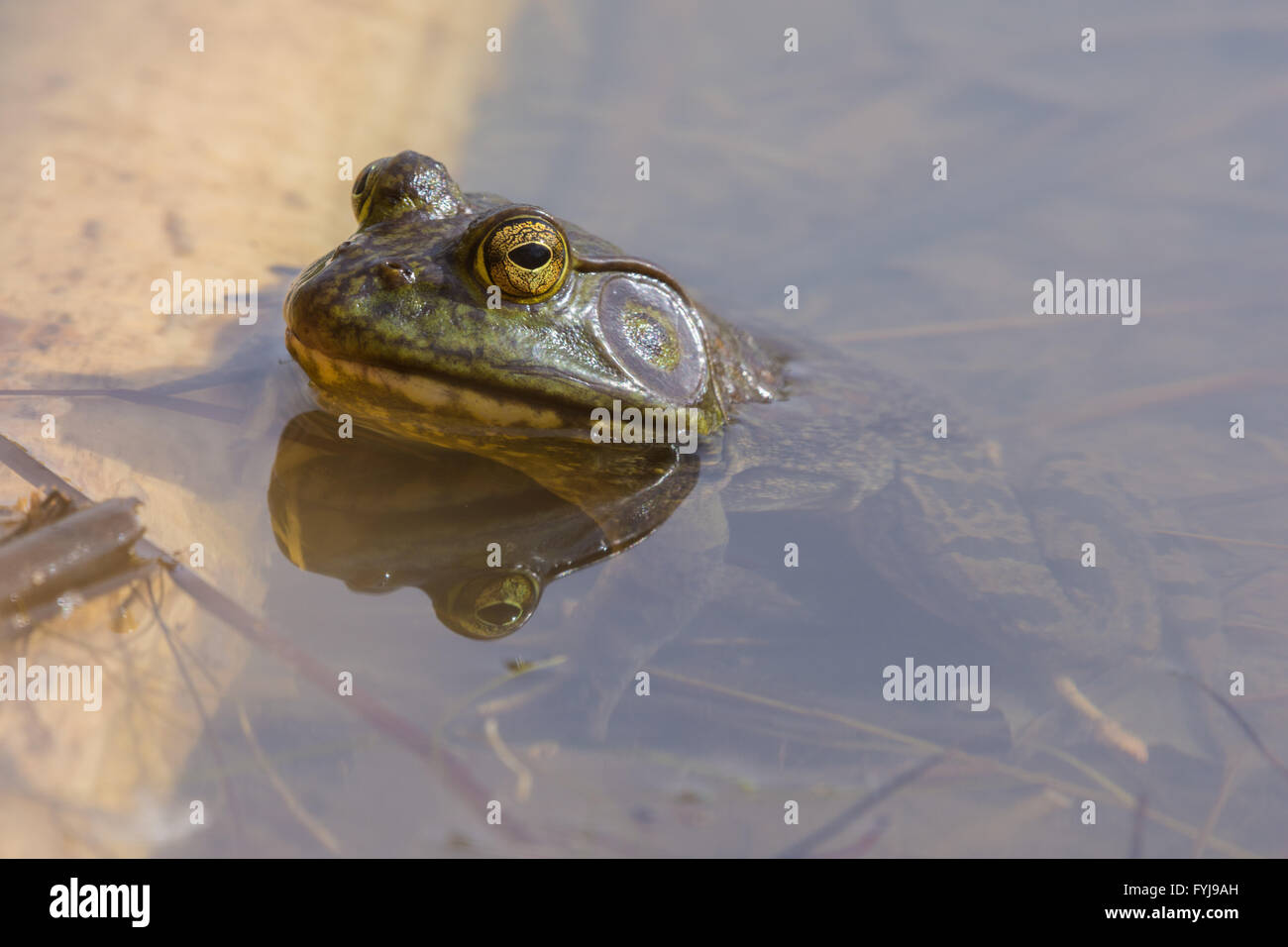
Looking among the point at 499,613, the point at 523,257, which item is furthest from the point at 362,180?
the point at 499,613

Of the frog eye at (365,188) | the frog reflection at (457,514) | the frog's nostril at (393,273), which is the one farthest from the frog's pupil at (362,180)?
the frog reflection at (457,514)

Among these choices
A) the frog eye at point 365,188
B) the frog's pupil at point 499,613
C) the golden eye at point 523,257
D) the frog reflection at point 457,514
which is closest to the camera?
the frog's pupil at point 499,613

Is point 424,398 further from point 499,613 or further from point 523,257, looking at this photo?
point 499,613

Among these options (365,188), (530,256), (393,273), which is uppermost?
(365,188)

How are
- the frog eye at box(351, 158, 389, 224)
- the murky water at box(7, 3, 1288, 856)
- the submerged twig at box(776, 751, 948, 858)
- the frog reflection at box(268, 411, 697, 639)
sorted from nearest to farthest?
the submerged twig at box(776, 751, 948, 858), the murky water at box(7, 3, 1288, 856), the frog reflection at box(268, 411, 697, 639), the frog eye at box(351, 158, 389, 224)

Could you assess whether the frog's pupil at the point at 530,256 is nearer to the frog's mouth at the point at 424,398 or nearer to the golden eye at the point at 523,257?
the golden eye at the point at 523,257

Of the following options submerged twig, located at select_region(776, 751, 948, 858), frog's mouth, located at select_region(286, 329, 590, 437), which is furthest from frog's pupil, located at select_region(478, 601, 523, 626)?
submerged twig, located at select_region(776, 751, 948, 858)

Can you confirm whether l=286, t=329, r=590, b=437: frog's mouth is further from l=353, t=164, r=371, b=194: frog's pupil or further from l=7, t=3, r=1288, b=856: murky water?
l=353, t=164, r=371, b=194: frog's pupil
